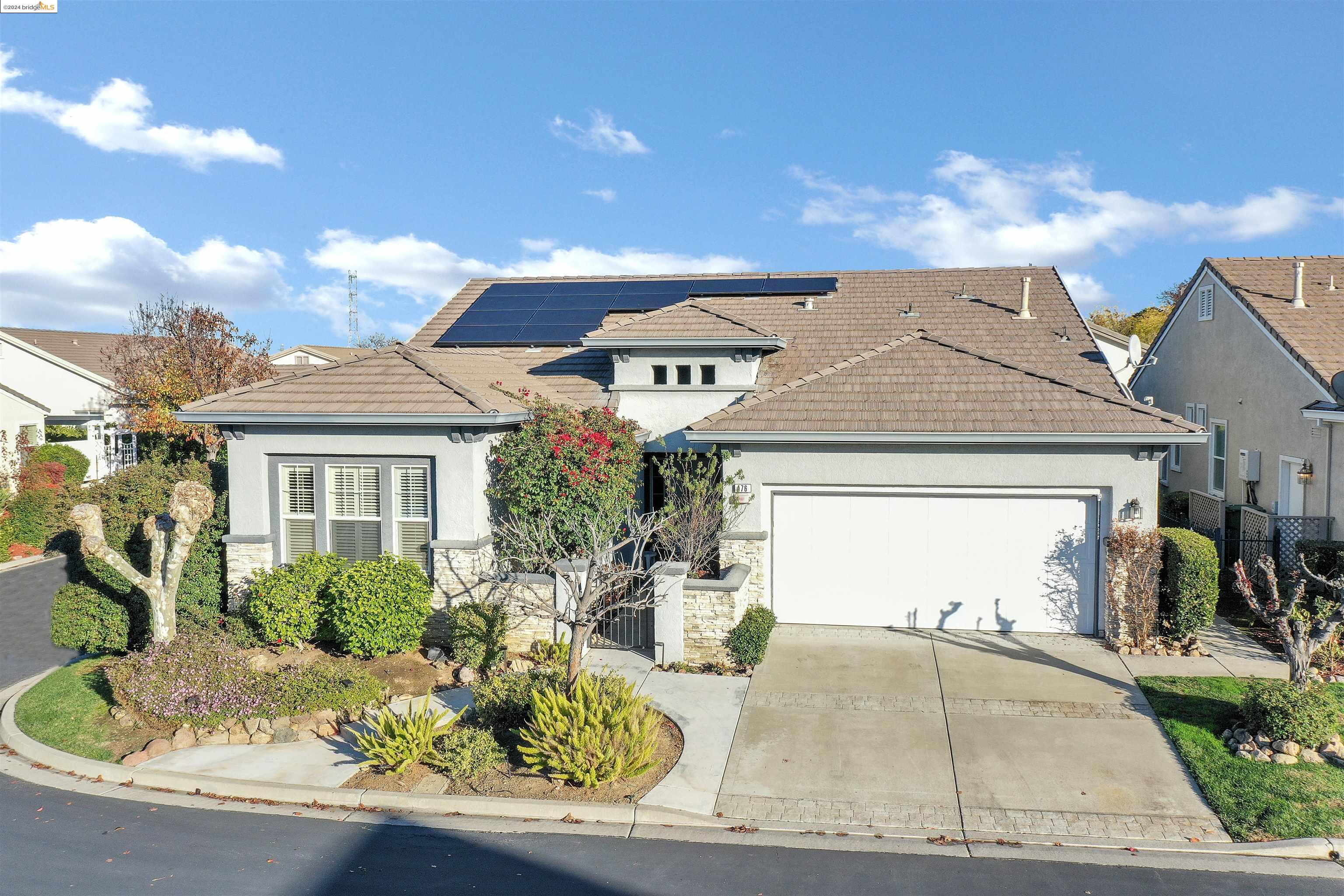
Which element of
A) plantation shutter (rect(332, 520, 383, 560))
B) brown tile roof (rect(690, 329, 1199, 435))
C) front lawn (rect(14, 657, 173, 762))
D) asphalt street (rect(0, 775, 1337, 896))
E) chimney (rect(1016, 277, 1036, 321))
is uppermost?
chimney (rect(1016, 277, 1036, 321))

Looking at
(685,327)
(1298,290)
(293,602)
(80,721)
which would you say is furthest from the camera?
(1298,290)

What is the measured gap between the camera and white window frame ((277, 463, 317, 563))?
42.6 feet

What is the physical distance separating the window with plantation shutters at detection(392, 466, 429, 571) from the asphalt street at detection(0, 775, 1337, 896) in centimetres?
529

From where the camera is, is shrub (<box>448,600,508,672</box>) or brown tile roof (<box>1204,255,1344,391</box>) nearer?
shrub (<box>448,600,508,672</box>)

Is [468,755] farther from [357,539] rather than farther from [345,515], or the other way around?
→ [345,515]

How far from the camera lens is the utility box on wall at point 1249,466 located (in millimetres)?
16906

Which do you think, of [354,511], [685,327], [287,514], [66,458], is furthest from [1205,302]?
[66,458]

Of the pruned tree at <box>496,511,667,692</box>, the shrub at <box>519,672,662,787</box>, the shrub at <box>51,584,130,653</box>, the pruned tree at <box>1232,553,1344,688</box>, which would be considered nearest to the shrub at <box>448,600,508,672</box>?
the pruned tree at <box>496,511,667,692</box>

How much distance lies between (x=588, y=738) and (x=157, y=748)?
193 inches

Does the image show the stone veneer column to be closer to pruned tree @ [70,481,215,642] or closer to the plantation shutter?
the plantation shutter

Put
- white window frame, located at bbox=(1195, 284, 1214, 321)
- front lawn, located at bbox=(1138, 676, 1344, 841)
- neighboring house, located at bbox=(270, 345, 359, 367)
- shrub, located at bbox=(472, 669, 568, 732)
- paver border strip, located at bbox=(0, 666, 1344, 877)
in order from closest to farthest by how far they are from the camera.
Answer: paver border strip, located at bbox=(0, 666, 1344, 877) → front lawn, located at bbox=(1138, 676, 1344, 841) → shrub, located at bbox=(472, 669, 568, 732) → white window frame, located at bbox=(1195, 284, 1214, 321) → neighboring house, located at bbox=(270, 345, 359, 367)

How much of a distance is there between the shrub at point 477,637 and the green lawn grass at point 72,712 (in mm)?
3814

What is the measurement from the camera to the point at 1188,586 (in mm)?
11523

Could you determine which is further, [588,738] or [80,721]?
[80,721]
